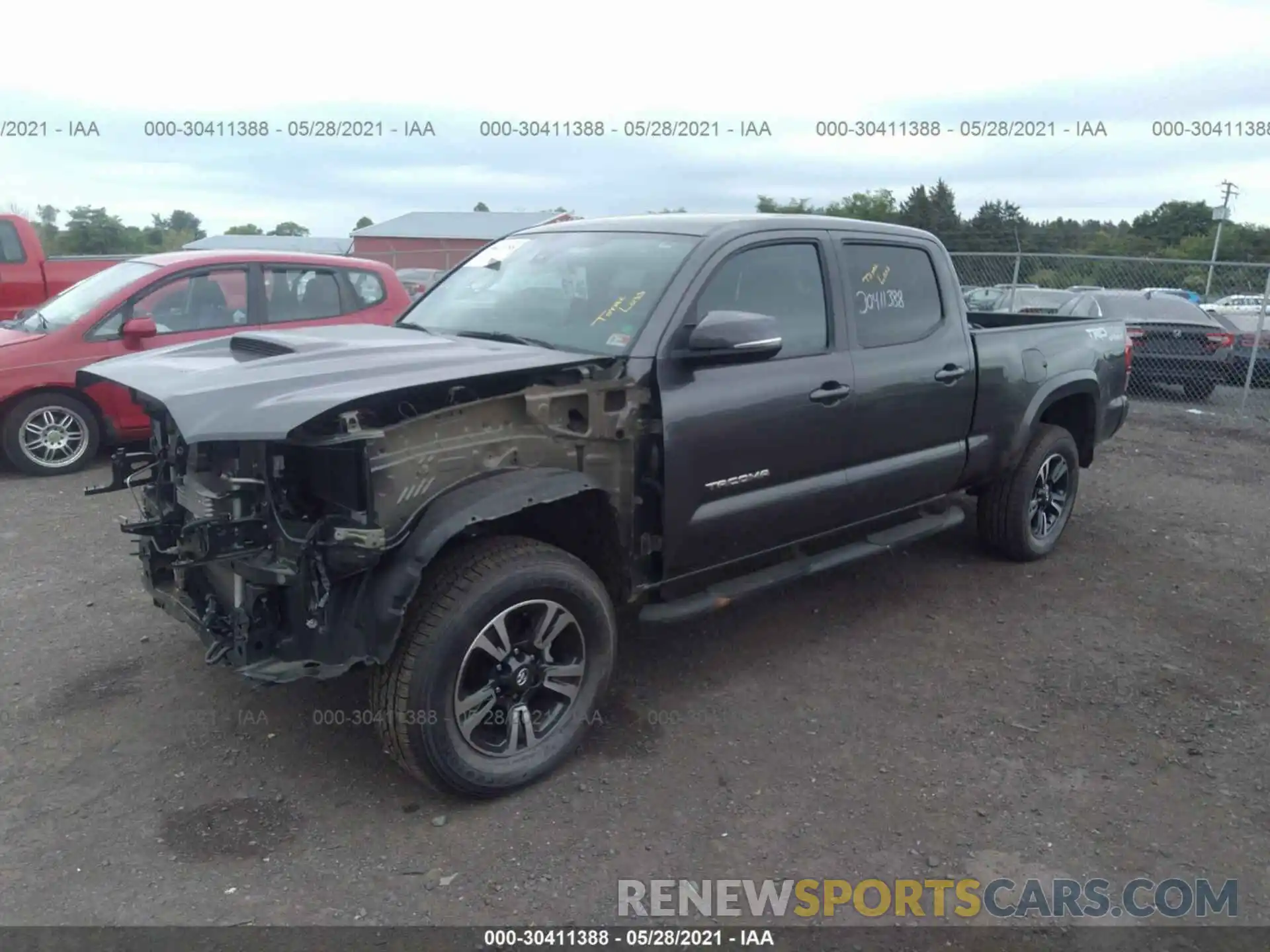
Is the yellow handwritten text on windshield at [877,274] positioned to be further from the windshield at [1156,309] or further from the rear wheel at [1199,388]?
the rear wheel at [1199,388]

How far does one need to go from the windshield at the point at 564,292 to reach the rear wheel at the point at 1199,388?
410 inches

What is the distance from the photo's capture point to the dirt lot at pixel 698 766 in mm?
3086

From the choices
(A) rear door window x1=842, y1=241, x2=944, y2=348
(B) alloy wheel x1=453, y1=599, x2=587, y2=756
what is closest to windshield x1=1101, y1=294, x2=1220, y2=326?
(A) rear door window x1=842, y1=241, x2=944, y2=348

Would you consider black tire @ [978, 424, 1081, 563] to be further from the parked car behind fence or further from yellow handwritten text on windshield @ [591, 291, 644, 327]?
the parked car behind fence

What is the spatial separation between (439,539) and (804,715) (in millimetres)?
1800

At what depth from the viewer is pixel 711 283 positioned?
4.09 metres

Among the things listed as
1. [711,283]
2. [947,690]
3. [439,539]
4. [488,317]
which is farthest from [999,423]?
[439,539]

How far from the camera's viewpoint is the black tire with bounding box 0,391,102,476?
24.4ft

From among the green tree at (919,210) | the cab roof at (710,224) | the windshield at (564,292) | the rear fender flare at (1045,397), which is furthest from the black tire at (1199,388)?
the green tree at (919,210)

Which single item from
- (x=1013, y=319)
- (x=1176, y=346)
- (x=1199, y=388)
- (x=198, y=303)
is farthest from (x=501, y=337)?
(x=1199, y=388)

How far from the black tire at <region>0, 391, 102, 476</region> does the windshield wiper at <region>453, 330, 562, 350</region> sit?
15.6ft

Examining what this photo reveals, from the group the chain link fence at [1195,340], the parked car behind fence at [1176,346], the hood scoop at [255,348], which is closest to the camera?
the hood scoop at [255,348]

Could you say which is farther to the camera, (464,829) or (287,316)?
(287,316)

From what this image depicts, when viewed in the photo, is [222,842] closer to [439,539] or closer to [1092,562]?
[439,539]
